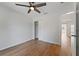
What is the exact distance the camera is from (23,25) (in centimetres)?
176

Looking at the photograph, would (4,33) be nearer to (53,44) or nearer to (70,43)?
(53,44)

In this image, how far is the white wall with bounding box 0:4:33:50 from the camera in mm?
1714

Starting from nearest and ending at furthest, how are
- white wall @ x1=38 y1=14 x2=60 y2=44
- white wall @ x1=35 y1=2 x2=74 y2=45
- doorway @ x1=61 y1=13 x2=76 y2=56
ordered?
doorway @ x1=61 y1=13 x2=76 y2=56 → white wall @ x1=35 y1=2 x2=74 y2=45 → white wall @ x1=38 y1=14 x2=60 y2=44

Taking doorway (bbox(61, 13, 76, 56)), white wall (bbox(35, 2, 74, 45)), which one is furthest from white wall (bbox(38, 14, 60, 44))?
doorway (bbox(61, 13, 76, 56))

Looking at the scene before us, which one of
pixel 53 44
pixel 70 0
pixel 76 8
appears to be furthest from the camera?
pixel 53 44

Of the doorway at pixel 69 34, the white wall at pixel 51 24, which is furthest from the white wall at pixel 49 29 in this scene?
the doorway at pixel 69 34

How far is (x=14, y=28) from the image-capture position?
1975 mm

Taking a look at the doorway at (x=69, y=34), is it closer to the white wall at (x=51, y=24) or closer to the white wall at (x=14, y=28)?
the white wall at (x=51, y=24)

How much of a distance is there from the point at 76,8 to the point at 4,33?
1.47 meters

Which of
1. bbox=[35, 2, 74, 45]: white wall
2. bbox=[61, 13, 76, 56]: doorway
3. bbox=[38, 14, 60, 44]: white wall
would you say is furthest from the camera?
bbox=[38, 14, 60, 44]: white wall

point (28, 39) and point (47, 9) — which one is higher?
point (47, 9)

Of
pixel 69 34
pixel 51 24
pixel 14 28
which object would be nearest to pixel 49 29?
pixel 51 24

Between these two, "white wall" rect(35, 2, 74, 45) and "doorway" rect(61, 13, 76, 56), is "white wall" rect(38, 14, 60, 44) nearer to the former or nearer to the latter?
"white wall" rect(35, 2, 74, 45)

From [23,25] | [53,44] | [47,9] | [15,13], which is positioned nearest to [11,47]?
[23,25]
